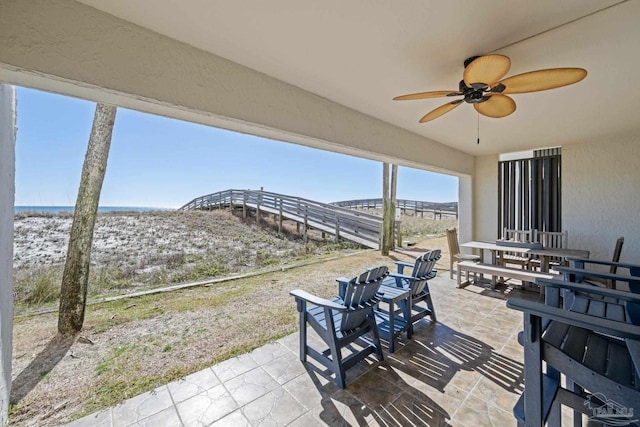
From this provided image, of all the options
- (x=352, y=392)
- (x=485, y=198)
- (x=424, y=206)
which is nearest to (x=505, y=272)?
(x=485, y=198)

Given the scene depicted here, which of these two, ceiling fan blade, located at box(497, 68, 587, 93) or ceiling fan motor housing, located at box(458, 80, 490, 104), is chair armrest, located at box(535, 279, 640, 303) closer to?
ceiling fan blade, located at box(497, 68, 587, 93)

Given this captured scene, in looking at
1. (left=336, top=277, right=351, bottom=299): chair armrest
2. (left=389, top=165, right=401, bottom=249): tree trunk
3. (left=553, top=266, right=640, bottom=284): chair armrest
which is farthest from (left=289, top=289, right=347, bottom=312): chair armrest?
(left=389, top=165, right=401, bottom=249): tree trunk

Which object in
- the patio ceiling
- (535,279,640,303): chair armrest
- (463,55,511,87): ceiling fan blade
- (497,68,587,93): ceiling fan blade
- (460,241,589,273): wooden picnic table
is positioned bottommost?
(460,241,589,273): wooden picnic table

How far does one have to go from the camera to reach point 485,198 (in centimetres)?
587

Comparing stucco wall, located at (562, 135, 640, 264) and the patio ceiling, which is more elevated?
the patio ceiling

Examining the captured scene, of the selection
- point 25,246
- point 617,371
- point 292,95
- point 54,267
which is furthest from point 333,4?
point 25,246

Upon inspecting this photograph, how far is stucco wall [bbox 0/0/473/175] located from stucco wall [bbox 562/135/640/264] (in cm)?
500

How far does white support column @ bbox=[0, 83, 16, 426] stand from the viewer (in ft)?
5.21

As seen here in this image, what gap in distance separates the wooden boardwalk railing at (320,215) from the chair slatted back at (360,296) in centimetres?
543

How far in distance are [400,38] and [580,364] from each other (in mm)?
2017

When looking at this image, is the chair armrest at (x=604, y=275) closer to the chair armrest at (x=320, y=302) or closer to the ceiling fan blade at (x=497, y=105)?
the ceiling fan blade at (x=497, y=105)

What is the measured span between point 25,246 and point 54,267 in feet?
4.90

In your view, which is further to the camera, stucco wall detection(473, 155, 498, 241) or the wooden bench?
stucco wall detection(473, 155, 498, 241)

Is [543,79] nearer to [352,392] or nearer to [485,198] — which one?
[352,392]
